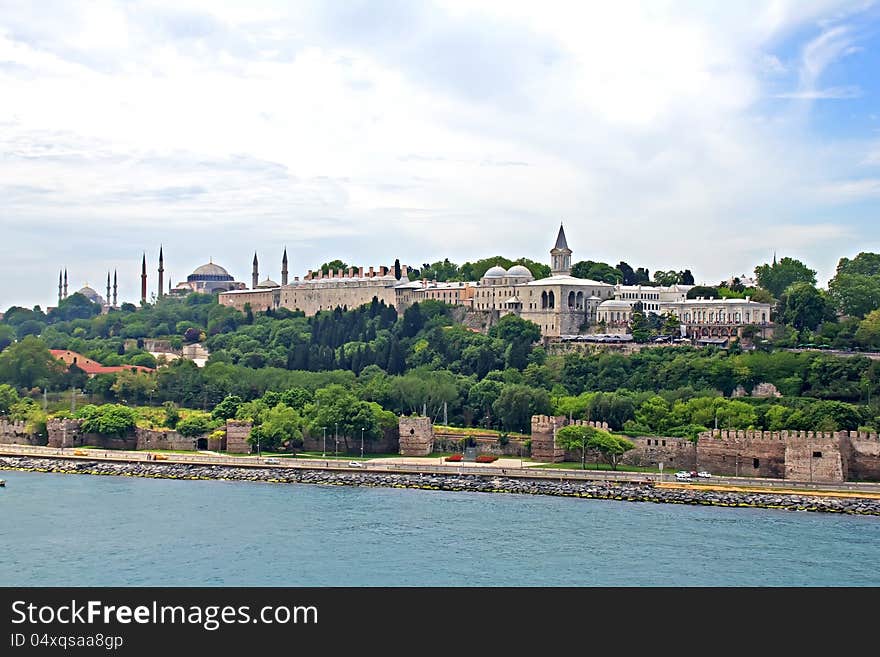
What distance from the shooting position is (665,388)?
49906 millimetres

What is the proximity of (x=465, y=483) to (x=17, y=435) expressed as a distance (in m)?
18.2

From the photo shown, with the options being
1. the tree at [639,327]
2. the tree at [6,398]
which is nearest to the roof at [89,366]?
the tree at [6,398]

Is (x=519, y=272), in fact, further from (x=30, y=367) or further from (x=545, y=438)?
(x=545, y=438)

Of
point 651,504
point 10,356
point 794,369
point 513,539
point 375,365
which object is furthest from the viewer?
point 10,356

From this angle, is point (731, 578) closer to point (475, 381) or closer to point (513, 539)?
point (513, 539)

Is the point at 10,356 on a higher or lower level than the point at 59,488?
higher

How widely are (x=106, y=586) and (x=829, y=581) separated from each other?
44.0 ft

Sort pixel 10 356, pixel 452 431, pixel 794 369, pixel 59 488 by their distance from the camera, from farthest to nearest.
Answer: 1. pixel 10 356
2. pixel 794 369
3. pixel 452 431
4. pixel 59 488

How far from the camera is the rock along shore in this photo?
3459 centimetres

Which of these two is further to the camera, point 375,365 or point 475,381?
point 375,365

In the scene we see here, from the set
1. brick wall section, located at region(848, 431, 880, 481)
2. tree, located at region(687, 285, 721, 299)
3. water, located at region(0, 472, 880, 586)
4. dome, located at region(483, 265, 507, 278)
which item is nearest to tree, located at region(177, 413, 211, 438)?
water, located at region(0, 472, 880, 586)

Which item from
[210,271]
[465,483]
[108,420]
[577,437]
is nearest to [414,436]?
[577,437]

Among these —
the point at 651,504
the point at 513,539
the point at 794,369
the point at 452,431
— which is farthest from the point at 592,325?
the point at 513,539
